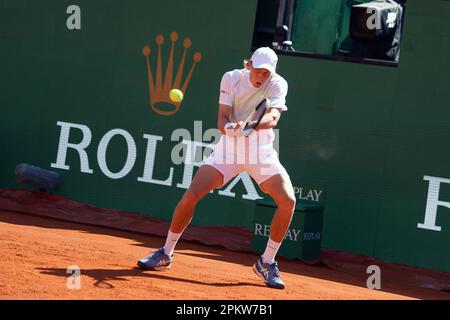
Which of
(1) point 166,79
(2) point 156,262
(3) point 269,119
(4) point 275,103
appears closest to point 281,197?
(3) point 269,119

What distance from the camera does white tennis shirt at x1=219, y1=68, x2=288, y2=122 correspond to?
23.2 ft

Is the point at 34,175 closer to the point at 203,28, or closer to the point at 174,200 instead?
the point at 174,200

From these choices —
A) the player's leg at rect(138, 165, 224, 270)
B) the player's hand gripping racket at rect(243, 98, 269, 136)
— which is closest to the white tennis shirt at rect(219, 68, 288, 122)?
the player's hand gripping racket at rect(243, 98, 269, 136)

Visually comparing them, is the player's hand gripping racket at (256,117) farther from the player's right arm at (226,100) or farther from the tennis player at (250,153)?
the player's right arm at (226,100)

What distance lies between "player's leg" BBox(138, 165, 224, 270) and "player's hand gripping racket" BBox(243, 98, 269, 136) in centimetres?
41

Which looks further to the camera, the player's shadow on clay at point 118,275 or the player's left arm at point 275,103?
the player's left arm at point 275,103

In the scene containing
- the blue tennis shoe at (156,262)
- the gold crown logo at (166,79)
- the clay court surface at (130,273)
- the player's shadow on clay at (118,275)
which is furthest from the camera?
the gold crown logo at (166,79)

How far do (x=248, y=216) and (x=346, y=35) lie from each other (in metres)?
2.26

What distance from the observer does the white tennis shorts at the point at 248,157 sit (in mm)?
7051

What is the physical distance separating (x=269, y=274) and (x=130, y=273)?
3.41 feet

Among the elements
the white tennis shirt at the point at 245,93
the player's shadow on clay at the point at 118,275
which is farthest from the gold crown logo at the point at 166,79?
the player's shadow on clay at the point at 118,275

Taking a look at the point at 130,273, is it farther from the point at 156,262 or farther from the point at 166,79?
the point at 166,79

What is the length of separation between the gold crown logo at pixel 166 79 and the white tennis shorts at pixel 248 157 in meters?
3.39

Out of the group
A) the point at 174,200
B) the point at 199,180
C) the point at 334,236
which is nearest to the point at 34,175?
the point at 174,200
